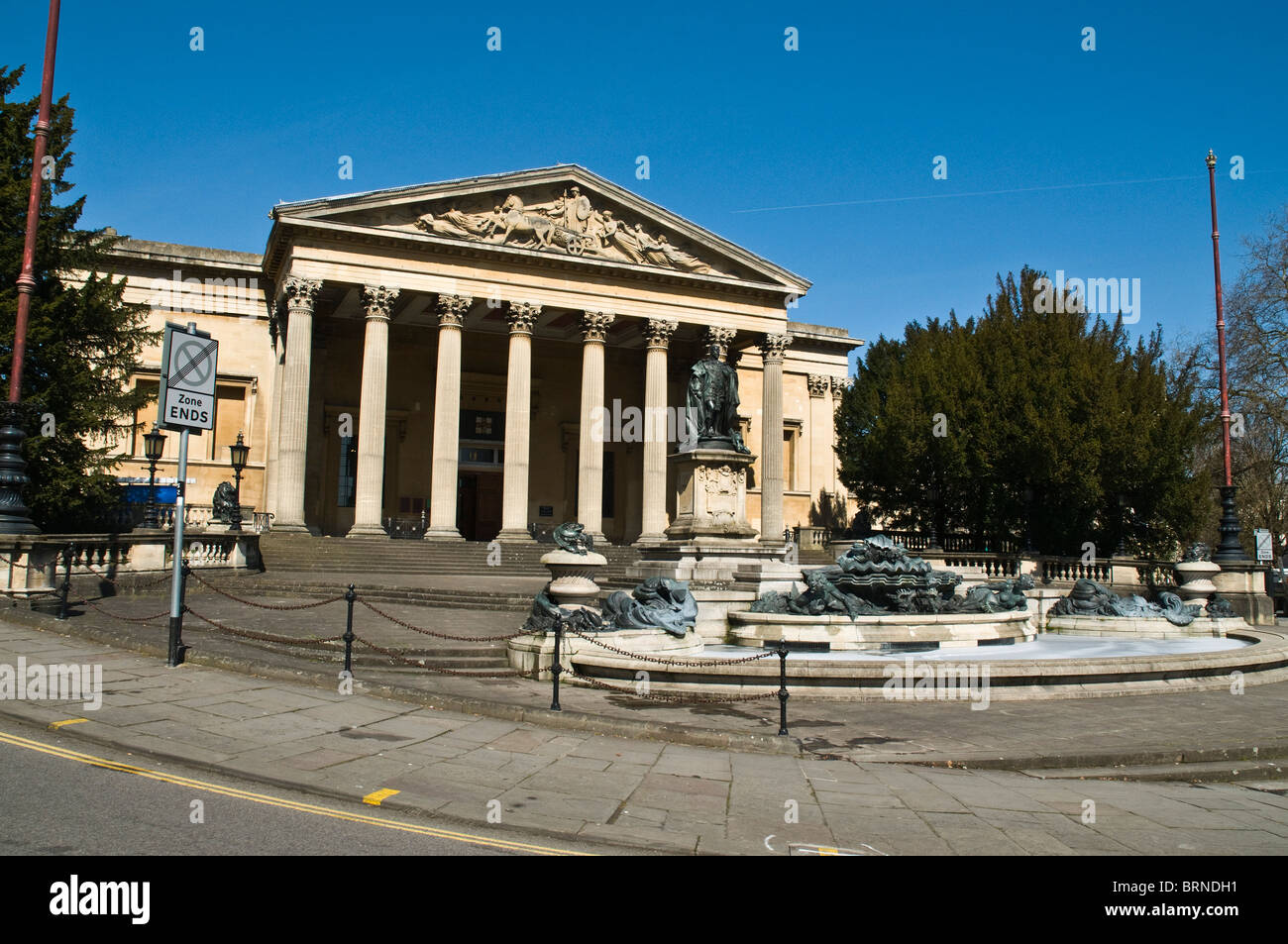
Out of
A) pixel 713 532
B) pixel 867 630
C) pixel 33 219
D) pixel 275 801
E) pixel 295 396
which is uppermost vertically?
pixel 33 219

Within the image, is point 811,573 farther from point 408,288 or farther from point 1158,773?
point 408,288

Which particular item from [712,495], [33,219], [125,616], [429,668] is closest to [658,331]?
[712,495]

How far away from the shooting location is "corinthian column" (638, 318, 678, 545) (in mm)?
38094

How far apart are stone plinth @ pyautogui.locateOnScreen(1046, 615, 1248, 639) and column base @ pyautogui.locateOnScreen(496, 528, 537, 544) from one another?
2018cm

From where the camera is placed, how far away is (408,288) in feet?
113

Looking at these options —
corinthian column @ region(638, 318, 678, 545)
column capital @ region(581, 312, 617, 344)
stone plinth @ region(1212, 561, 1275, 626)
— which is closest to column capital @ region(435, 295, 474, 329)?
column capital @ region(581, 312, 617, 344)

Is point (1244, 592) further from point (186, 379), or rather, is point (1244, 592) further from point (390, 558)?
point (186, 379)

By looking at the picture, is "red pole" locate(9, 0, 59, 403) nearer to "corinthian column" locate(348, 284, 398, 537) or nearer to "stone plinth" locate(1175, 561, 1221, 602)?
"corinthian column" locate(348, 284, 398, 537)

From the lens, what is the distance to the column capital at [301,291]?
32562mm

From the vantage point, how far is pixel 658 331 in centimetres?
3912

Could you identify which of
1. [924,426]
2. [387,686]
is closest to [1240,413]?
[924,426]

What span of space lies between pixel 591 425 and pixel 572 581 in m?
24.5

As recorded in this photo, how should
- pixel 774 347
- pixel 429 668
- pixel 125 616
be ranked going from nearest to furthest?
pixel 429 668 < pixel 125 616 < pixel 774 347
